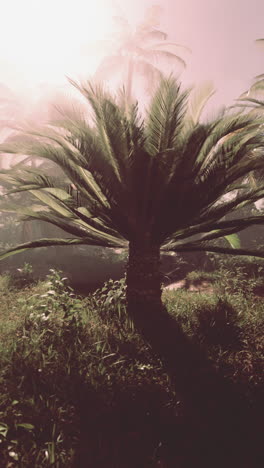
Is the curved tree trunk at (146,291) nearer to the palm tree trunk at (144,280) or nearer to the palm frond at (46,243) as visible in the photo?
the palm tree trunk at (144,280)

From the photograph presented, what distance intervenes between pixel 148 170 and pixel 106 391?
2.57 m

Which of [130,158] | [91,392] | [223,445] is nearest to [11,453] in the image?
[91,392]

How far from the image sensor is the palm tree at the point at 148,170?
3.50m

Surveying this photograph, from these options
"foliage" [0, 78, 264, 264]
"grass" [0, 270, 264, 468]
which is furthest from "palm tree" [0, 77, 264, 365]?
"grass" [0, 270, 264, 468]

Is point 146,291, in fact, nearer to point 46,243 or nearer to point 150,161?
point 46,243

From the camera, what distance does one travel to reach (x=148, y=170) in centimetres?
373

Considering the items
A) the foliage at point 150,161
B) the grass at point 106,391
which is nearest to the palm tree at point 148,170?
the foliage at point 150,161

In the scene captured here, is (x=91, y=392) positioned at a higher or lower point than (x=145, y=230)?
lower

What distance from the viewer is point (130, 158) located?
367cm

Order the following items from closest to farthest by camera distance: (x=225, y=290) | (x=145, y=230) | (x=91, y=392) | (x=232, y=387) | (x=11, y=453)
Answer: (x=11, y=453) < (x=91, y=392) < (x=232, y=387) < (x=145, y=230) < (x=225, y=290)

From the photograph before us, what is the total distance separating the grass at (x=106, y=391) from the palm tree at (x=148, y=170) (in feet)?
1.60

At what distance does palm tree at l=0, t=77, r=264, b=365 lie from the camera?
3504 millimetres

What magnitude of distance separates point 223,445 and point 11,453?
4.79 ft

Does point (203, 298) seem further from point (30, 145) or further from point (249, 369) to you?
point (30, 145)
